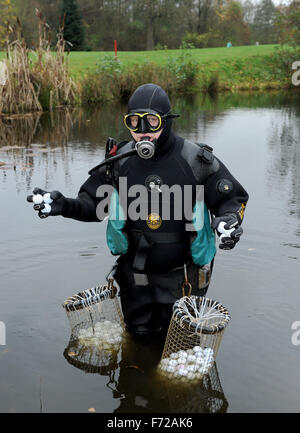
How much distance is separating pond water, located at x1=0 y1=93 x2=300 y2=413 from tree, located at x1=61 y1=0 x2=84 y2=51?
103 feet

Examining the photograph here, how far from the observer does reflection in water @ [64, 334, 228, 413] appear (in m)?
3.36

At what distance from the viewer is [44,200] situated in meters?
3.55

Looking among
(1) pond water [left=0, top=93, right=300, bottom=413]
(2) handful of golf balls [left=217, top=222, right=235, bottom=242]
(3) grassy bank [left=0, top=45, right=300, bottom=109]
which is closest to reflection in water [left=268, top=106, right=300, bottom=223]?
(1) pond water [left=0, top=93, right=300, bottom=413]

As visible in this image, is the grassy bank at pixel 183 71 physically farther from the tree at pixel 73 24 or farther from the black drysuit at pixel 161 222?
the black drysuit at pixel 161 222

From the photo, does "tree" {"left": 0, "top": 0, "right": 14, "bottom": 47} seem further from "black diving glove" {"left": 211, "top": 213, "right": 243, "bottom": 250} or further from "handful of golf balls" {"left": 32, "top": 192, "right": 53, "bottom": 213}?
"black diving glove" {"left": 211, "top": 213, "right": 243, "bottom": 250}

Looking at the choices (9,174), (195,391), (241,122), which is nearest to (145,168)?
(195,391)

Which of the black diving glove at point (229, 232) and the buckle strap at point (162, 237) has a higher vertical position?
the black diving glove at point (229, 232)

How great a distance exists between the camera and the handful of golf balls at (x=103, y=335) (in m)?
4.05

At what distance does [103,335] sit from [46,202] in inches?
46.0

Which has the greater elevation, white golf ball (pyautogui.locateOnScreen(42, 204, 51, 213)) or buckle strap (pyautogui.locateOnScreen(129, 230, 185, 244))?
white golf ball (pyautogui.locateOnScreen(42, 204, 51, 213))

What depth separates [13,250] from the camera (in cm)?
588

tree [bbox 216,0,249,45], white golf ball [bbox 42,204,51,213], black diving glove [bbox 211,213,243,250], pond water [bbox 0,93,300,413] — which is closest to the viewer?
black diving glove [bbox 211,213,243,250]

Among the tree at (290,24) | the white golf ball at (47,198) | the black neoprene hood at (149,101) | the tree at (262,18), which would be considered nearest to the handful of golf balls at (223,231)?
the black neoprene hood at (149,101)

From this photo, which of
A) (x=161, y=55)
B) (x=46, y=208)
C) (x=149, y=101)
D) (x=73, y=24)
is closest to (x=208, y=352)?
(x=46, y=208)
